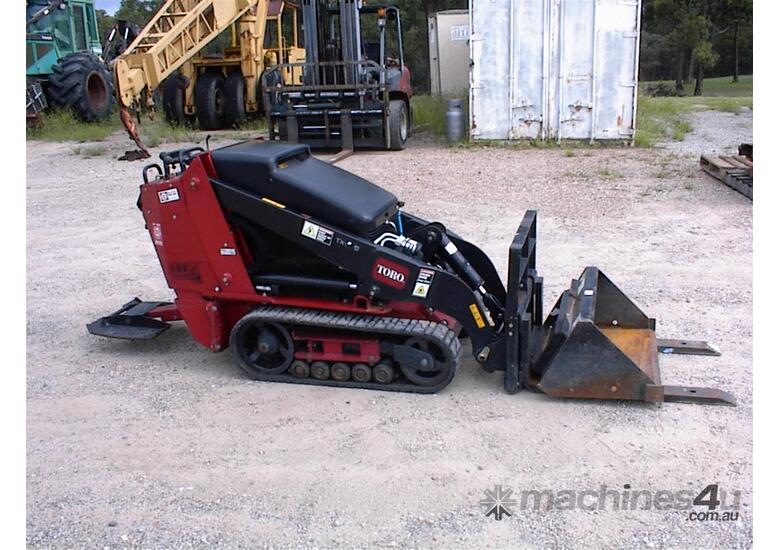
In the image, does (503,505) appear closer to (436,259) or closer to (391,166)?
(436,259)

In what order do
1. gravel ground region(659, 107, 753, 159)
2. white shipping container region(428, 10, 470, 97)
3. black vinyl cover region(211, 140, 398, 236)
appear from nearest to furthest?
black vinyl cover region(211, 140, 398, 236) → gravel ground region(659, 107, 753, 159) → white shipping container region(428, 10, 470, 97)

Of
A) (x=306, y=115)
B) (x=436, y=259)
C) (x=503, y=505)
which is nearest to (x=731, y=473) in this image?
(x=503, y=505)

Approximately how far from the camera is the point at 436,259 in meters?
4.37

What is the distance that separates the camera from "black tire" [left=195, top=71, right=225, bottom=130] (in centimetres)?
1605

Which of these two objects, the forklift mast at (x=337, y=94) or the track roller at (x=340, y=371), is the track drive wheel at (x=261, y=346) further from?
the forklift mast at (x=337, y=94)

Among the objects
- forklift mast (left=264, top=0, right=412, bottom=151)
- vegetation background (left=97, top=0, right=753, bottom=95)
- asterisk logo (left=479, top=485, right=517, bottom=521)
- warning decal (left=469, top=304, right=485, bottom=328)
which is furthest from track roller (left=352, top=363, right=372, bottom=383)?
vegetation background (left=97, top=0, right=753, bottom=95)

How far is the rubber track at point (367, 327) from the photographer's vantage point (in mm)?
4023

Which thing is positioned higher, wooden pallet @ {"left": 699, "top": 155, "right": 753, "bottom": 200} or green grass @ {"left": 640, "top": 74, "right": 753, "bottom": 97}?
green grass @ {"left": 640, "top": 74, "right": 753, "bottom": 97}

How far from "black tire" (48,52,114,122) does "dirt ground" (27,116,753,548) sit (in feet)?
37.7

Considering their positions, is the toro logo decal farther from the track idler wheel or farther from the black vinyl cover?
the track idler wheel

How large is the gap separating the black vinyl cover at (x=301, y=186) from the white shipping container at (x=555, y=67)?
845 centimetres

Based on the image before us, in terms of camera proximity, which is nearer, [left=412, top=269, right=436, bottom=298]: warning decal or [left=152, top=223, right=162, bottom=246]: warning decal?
[left=412, top=269, right=436, bottom=298]: warning decal

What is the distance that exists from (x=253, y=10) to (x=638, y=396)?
1397cm

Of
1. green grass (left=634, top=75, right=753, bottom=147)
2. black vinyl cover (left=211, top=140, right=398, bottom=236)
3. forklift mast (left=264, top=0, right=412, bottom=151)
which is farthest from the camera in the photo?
green grass (left=634, top=75, right=753, bottom=147)
